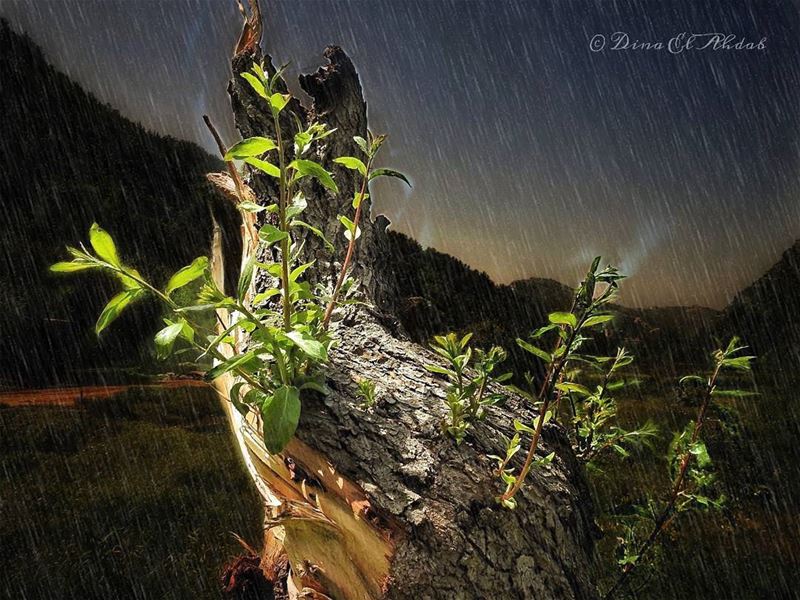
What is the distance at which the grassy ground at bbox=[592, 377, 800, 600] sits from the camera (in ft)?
7.82

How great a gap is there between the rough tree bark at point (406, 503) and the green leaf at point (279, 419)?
0.19 m

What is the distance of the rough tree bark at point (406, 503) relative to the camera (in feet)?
3.26

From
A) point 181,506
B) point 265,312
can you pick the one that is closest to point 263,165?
point 265,312

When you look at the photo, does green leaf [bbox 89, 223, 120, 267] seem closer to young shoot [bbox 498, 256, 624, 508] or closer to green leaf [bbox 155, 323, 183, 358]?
green leaf [bbox 155, 323, 183, 358]

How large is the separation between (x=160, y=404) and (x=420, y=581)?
5208 millimetres

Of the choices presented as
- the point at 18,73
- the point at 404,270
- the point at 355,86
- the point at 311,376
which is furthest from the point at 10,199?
the point at 311,376

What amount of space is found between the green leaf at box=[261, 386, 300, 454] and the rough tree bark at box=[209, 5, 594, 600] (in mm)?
194

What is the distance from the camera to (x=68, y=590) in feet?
8.45

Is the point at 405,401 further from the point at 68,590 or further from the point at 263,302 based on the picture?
the point at 68,590

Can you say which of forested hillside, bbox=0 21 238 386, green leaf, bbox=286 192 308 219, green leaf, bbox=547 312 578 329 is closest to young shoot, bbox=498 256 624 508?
green leaf, bbox=547 312 578 329

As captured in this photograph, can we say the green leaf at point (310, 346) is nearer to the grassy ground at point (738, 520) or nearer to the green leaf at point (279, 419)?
the green leaf at point (279, 419)

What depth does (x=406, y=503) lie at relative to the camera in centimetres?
99

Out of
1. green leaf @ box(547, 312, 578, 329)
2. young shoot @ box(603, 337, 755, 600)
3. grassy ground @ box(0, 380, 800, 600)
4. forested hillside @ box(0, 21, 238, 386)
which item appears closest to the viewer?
green leaf @ box(547, 312, 578, 329)

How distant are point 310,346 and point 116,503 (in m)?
3.45
